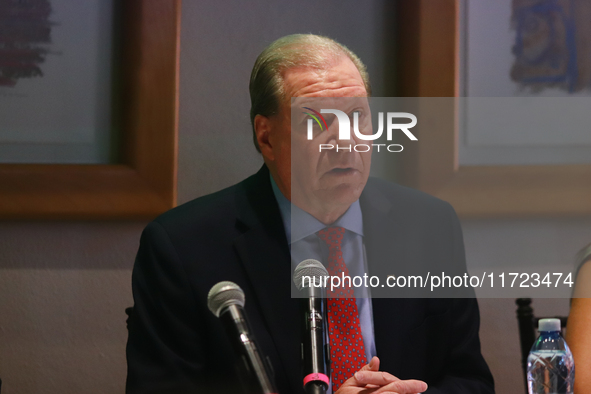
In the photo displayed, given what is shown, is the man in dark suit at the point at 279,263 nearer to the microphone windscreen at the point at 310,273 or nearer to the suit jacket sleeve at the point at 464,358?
the suit jacket sleeve at the point at 464,358

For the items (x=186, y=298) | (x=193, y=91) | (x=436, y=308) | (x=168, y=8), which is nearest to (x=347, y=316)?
(x=436, y=308)

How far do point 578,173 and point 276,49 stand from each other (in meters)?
1.11

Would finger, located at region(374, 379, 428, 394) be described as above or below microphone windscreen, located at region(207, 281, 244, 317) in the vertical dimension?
below

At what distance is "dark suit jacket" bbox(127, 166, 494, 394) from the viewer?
146 cm

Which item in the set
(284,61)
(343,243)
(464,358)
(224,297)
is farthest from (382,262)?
(224,297)

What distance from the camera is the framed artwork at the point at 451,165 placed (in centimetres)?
193

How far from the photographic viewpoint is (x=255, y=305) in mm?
1514

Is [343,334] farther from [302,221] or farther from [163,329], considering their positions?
[163,329]

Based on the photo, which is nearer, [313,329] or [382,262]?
[313,329]

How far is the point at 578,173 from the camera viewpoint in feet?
6.45

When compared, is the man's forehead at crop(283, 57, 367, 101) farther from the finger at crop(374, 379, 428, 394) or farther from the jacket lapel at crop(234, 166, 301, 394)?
the finger at crop(374, 379, 428, 394)

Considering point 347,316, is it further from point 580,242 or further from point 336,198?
point 580,242

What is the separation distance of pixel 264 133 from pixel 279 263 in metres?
0.38

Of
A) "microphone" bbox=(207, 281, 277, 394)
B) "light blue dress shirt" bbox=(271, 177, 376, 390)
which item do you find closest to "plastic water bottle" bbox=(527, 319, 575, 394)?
"light blue dress shirt" bbox=(271, 177, 376, 390)
